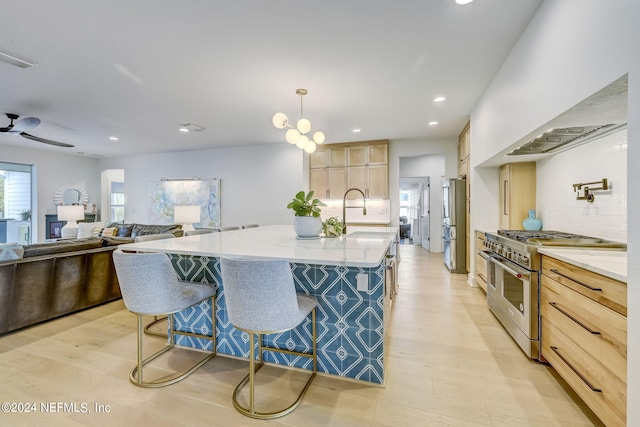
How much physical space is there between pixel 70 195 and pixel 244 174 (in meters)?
4.77

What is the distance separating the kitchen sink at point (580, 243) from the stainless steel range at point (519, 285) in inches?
0.8

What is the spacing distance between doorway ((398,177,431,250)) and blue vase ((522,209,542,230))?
389 centimetres

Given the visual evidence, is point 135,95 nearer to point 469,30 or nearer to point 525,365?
point 469,30

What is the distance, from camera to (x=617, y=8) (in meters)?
1.23

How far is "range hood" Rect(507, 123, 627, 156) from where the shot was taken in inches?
81.4

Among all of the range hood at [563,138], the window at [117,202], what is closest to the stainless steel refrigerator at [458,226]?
the range hood at [563,138]

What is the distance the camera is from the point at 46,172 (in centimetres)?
661

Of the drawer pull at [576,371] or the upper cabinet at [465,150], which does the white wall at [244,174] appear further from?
the drawer pull at [576,371]

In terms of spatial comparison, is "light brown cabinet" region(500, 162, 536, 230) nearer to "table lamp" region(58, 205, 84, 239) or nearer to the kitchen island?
the kitchen island

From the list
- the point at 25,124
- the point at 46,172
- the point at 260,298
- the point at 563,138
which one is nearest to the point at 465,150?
the point at 563,138

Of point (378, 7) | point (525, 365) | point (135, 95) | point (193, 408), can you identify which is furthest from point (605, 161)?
point (135, 95)

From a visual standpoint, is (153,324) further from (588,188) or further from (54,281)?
(588,188)

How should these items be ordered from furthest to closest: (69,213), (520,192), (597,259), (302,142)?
1. (69,213)
2. (520,192)
3. (302,142)
4. (597,259)

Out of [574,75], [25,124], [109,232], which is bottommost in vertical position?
[109,232]
